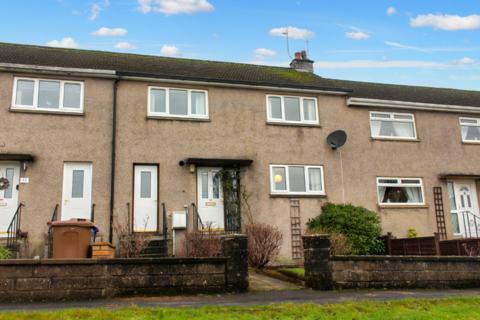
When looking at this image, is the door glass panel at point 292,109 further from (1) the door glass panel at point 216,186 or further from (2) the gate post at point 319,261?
(2) the gate post at point 319,261

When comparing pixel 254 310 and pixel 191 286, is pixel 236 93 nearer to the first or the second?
pixel 191 286

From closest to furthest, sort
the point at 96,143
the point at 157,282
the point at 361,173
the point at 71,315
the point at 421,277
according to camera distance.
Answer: the point at 71,315 < the point at 157,282 < the point at 421,277 < the point at 96,143 < the point at 361,173

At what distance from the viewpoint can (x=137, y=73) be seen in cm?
1284

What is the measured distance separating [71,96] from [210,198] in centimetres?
502

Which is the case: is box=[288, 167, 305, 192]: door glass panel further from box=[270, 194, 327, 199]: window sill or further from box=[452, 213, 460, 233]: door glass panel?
box=[452, 213, 460, 233]: door glass panel

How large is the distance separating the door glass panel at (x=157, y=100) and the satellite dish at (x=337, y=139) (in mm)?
5492

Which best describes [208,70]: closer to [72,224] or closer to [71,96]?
[71,96]

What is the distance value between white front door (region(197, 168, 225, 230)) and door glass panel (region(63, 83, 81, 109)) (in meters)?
4.06

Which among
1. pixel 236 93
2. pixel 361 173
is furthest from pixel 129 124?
pixel 361 173

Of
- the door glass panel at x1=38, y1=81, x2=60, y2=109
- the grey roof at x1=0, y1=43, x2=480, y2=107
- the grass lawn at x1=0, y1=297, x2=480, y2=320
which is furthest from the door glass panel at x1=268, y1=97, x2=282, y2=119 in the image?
the grass lawn at x1=0, y1=297, x2=480, y2=320

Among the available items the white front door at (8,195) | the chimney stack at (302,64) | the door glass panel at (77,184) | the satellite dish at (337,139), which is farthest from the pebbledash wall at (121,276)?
the chimney stack at (302,64)

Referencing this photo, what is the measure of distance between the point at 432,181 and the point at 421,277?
7190 millimetres

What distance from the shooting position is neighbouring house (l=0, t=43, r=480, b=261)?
1186cm

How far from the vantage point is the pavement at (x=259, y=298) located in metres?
6.52
